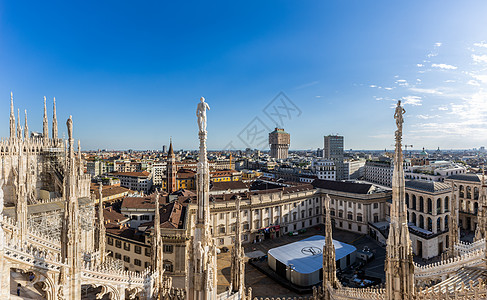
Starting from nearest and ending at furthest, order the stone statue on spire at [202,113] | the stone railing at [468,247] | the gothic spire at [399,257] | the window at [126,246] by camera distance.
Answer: the stone statue on spire at [202,113]
the gothic spire at [399,257]
the stone railing at [468,247]
the window at [126,246]

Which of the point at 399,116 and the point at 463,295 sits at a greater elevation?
the point at 399,116

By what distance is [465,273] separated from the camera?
15.7m

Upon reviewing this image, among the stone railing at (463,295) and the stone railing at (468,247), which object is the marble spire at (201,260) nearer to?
the stone railing at (463,295)

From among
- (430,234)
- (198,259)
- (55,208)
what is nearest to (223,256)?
(55,208)

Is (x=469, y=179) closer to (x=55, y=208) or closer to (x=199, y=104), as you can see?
(x=199, y=104)

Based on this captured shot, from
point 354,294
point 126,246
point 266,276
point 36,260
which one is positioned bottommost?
point 266,276

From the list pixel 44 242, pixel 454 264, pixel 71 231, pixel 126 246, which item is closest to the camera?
pixel 71 231

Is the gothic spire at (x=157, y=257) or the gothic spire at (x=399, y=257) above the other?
the gothic spire at (x=399, y=257)

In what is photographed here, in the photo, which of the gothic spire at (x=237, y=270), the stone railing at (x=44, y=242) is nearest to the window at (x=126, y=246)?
the stone railing at (x=44, y=242)

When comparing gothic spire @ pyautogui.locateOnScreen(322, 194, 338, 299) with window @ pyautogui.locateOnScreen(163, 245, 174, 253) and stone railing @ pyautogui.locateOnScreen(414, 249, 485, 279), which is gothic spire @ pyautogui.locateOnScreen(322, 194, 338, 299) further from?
window @ pyautogui.locateOnScreen(163, 245, 174, 253)

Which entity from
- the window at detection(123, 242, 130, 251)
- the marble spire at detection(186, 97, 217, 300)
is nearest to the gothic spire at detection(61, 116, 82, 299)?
the marble spire at detection(186, 97, 217, 300)

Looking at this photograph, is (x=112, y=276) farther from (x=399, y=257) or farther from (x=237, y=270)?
(x=399, y=257)

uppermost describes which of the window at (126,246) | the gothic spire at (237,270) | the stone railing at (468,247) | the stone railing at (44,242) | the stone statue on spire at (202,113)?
the stone statue on spire at (202,113)

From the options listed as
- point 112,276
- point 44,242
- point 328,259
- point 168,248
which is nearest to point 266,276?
point 168,248
